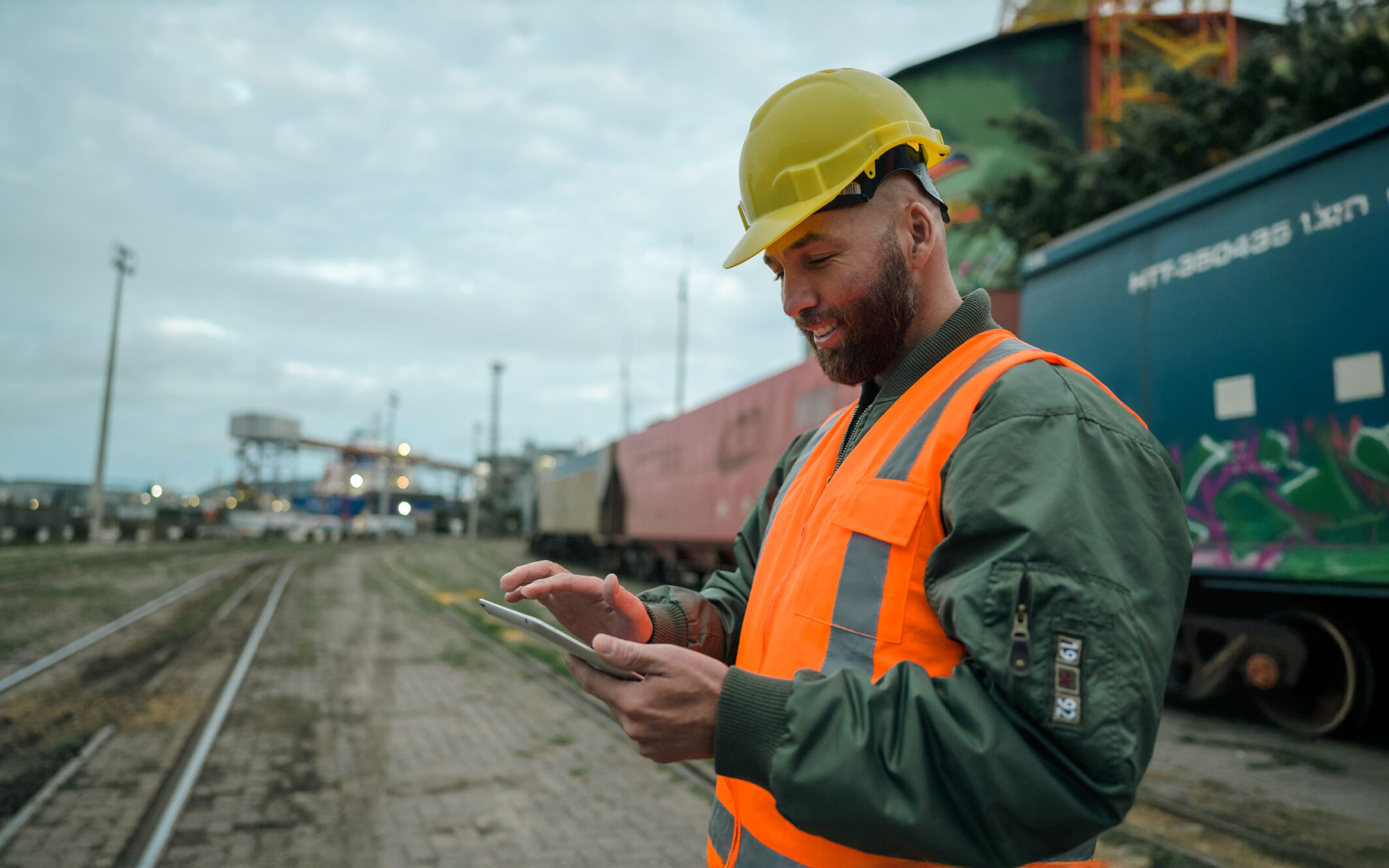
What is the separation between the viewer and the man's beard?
146 cm

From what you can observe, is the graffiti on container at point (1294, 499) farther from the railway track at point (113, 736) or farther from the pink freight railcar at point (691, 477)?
the railway track at point (113, 736)

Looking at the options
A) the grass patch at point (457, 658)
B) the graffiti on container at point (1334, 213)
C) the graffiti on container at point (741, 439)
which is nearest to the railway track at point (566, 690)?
the grass patch at point (457, 658)

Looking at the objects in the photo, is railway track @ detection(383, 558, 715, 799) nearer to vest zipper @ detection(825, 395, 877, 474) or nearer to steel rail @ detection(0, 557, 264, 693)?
vest zipper @ detection(825, 395, 877, 474)

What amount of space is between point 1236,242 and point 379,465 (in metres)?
76.1

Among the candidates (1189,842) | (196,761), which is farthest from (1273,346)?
(196,761)

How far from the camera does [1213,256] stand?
18.4 feet

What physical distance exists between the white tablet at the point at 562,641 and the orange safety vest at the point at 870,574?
0.89 ft

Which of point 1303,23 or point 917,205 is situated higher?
point 1303,23

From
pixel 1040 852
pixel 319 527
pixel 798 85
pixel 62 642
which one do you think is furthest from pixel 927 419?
pixel 319 527

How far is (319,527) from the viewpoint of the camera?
2206 inches

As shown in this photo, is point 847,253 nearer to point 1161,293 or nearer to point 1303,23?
point 1161,293

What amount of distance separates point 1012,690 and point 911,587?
0.69ft

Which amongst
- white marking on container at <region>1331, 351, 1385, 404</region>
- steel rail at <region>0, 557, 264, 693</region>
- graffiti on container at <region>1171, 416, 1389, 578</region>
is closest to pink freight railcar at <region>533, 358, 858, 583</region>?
graffiti on container at <region>1171, 416, 1389, 578</region>

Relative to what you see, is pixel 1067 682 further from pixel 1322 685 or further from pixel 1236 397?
pixel 1322 685
